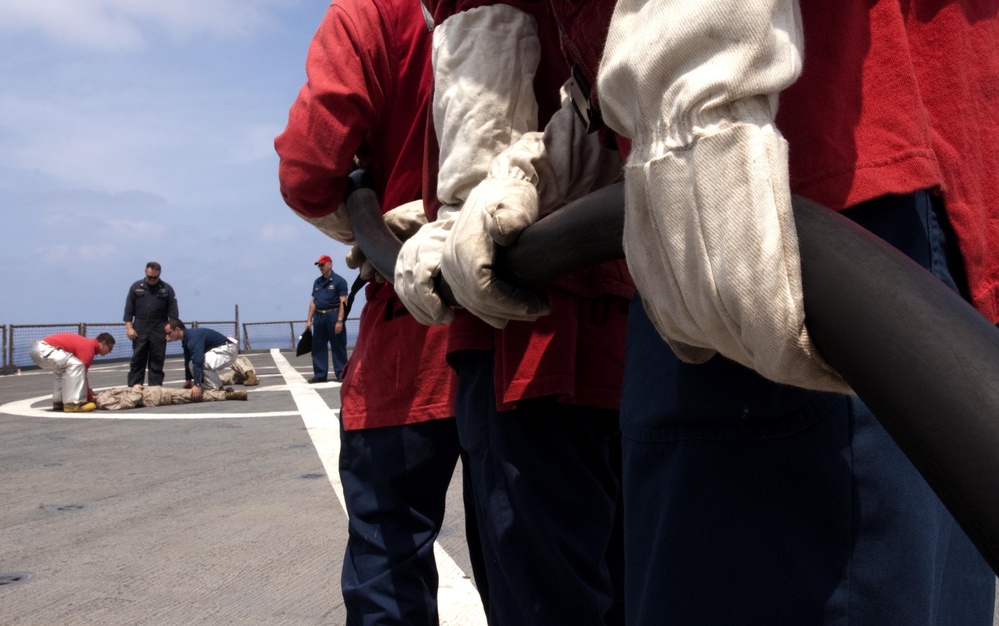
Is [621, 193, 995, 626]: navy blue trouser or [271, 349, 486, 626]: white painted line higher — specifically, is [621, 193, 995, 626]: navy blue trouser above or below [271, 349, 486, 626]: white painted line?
above

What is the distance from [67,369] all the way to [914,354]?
35.3ft

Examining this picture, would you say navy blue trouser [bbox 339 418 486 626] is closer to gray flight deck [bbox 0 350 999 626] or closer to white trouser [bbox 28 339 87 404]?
gray flight deck [bbox 0 350 999 626]

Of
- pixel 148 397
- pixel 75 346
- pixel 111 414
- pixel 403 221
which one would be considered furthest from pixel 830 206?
pixel 75 346

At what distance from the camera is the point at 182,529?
392 cm

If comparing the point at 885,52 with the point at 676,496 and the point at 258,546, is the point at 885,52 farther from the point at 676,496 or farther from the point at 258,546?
the point at 258,546

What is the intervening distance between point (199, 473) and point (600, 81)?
16.2 feet

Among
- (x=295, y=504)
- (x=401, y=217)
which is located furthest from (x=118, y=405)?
(x=401, y=217)

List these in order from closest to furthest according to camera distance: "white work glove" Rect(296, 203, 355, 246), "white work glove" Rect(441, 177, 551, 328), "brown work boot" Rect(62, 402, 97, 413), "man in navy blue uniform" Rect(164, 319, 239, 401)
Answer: "white work glove" Rect(441, 177, 551, 328) → "white work glove" Rect(296, 203, 355, 246) → "brown work boot" Rect(62, 402, 97, 413) → "man in navy blue uniform" Rect(164, 319, 239, 401)

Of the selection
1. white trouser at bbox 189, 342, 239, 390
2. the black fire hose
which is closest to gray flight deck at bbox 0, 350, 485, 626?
the black fire hose

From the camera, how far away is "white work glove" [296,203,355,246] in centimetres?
225

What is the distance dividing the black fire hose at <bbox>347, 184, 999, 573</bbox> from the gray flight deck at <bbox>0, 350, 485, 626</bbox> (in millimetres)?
2291

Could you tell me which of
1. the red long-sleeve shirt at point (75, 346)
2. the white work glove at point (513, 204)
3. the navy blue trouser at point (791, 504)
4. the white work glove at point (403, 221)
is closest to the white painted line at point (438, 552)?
the white work glove at point (403, 221)

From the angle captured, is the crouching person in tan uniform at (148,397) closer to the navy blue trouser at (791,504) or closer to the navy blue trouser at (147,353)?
the navy blue trouser at (147,353)

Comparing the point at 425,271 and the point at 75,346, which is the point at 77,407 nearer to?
the point at 75,346
